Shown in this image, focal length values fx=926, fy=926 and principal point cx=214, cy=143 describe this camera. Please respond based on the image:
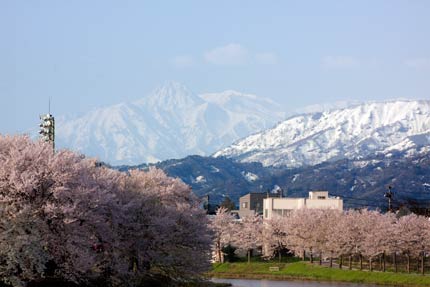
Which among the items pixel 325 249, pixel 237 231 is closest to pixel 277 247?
pixel 237 231

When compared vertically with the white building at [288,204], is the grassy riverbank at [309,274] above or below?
below

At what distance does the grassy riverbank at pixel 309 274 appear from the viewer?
292ft

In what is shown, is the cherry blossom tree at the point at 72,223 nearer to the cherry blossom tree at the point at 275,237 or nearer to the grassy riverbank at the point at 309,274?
the grassy riverbank at the point at 309,274

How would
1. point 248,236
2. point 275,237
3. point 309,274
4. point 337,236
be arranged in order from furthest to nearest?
1. point 248,236
2. point 275,237
3. point 337,236
4. point 309,274

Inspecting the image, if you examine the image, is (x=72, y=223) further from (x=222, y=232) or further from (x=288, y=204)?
(x=288, y=204)

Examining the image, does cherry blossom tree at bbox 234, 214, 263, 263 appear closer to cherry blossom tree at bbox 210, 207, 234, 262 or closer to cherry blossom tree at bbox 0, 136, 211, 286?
cherry blossom tree at bbox 210, 207, 234, 262

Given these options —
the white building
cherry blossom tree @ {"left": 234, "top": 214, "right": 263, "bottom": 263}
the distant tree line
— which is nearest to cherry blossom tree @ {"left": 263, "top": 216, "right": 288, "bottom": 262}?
the distant tree line

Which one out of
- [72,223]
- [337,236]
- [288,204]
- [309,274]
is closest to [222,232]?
[337,236]

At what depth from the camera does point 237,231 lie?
129 m

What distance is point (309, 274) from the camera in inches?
4045

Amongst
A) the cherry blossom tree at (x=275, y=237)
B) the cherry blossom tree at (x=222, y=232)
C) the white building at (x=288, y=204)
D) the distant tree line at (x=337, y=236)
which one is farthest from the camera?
the white building at (x=288, y=204)

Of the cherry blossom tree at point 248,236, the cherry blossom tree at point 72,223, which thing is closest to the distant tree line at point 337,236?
the cherry blossom tree at point 248,236

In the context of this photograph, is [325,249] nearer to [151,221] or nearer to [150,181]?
[150,181]

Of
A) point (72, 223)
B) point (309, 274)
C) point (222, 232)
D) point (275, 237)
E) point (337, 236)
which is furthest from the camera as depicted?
point (275, 237)
